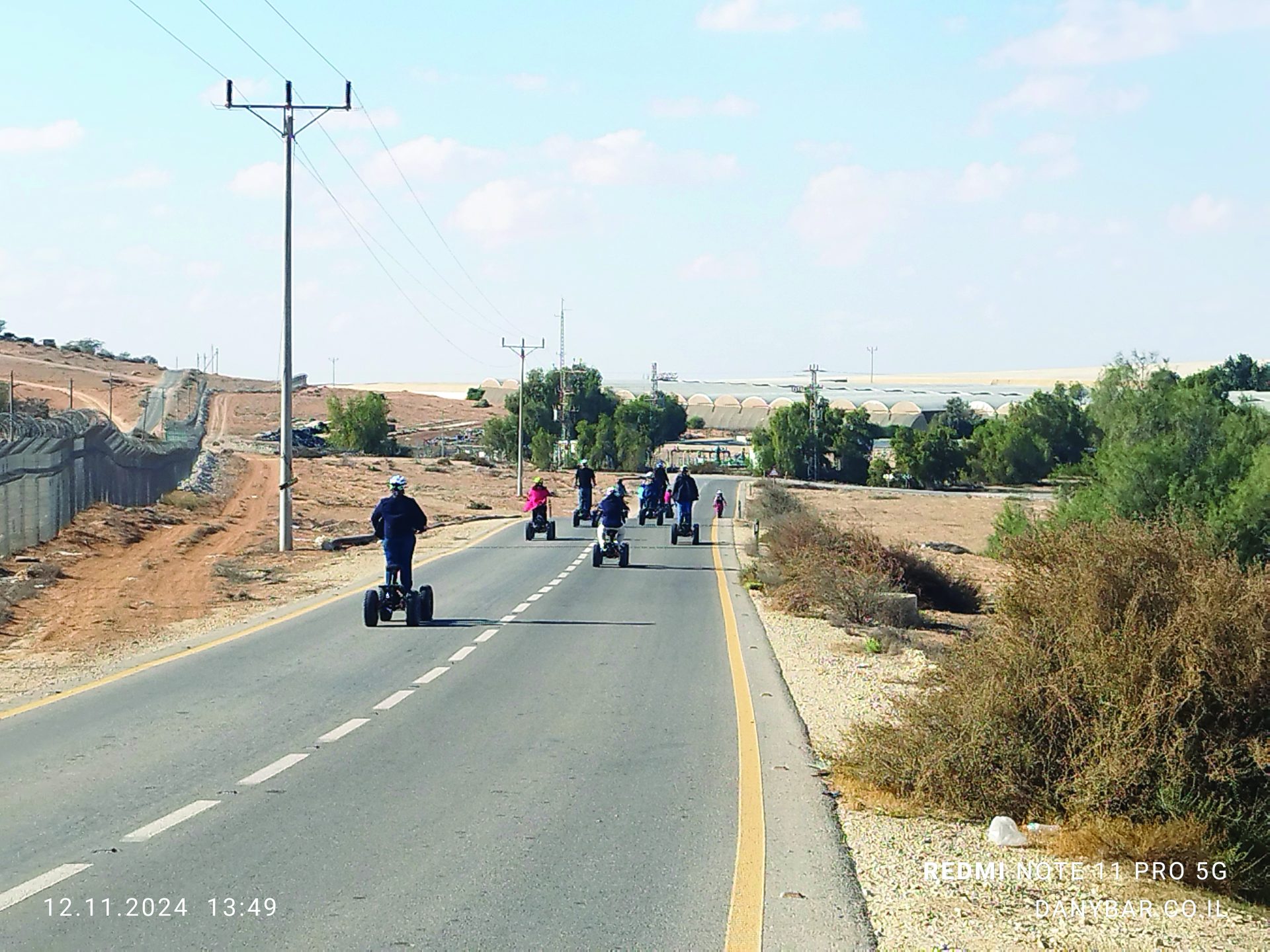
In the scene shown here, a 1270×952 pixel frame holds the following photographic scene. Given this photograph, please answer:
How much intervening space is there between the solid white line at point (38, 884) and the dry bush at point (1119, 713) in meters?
4.84

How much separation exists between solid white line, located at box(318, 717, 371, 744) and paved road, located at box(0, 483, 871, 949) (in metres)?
0.03

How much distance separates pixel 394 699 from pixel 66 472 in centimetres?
2207

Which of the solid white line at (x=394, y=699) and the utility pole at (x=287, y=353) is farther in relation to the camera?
the utility pole at (x=287, y=353)

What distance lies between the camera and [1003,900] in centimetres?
679

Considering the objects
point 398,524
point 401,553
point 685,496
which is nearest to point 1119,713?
point 398,524

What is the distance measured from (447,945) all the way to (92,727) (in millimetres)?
6114

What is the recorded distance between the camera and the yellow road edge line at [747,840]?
628 cm

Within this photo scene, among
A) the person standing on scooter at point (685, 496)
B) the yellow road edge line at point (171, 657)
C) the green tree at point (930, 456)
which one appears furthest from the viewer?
the green tree at point (930, 456)

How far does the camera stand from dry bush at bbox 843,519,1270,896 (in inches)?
305

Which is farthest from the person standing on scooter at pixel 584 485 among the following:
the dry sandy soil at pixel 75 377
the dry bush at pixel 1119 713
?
the dry sandy soil at pixel 75 377

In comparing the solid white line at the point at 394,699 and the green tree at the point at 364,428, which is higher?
the green tree at the point at 364,428

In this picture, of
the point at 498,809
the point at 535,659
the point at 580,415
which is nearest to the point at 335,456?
the point at 580,415

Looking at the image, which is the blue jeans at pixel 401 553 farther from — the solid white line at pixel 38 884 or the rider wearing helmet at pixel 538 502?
the rider wearing helmet at pixel 538 502

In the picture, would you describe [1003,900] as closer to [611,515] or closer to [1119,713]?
[1119,713]
